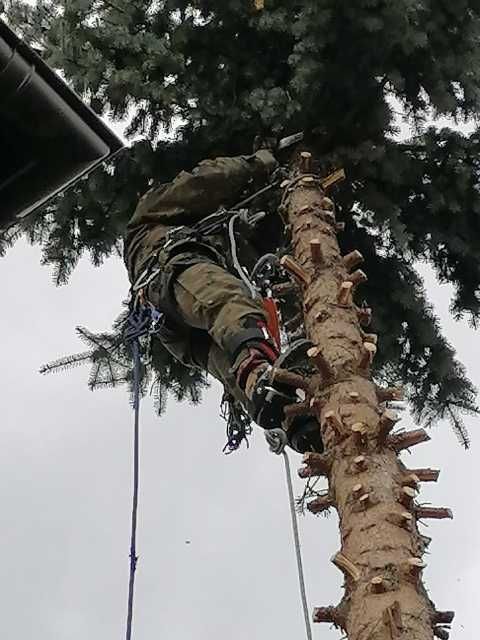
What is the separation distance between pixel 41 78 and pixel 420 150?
3.72m

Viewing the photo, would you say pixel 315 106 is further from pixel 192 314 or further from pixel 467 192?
pixel 192 314

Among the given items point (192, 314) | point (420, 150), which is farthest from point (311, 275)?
point (420, 150)

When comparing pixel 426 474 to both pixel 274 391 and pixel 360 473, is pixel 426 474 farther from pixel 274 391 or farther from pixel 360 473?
pixel 274 391

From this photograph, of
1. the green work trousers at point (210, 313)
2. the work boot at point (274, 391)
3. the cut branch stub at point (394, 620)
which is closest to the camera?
the cut branch stub at point (394, 620)

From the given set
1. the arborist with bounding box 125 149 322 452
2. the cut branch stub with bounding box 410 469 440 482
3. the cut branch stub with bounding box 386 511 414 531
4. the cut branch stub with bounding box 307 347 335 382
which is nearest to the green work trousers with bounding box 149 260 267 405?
the arborist with bounding box 125 149 322 452

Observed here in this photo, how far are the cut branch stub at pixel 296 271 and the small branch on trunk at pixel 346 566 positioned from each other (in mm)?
1777

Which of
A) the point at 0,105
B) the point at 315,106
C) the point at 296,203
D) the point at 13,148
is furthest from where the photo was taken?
the point at 315,106

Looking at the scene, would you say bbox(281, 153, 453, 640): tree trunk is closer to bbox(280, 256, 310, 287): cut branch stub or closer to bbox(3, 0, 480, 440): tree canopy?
bbox(280, 256, 310, 287): cut branch stub

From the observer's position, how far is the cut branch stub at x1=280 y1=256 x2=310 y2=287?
4676mm

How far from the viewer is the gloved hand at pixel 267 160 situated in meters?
5.95

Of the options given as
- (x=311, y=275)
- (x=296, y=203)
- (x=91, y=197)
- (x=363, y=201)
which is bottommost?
(x=311, y=275)

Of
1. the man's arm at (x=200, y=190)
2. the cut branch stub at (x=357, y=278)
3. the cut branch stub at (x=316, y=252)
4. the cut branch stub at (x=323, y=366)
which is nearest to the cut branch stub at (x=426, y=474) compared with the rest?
the cut branch stub at (x=323, y=366)

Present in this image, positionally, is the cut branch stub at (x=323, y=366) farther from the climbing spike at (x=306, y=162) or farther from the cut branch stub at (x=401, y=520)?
A: the climbing spike at (x=306, y=162)

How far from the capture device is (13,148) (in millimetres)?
3445
